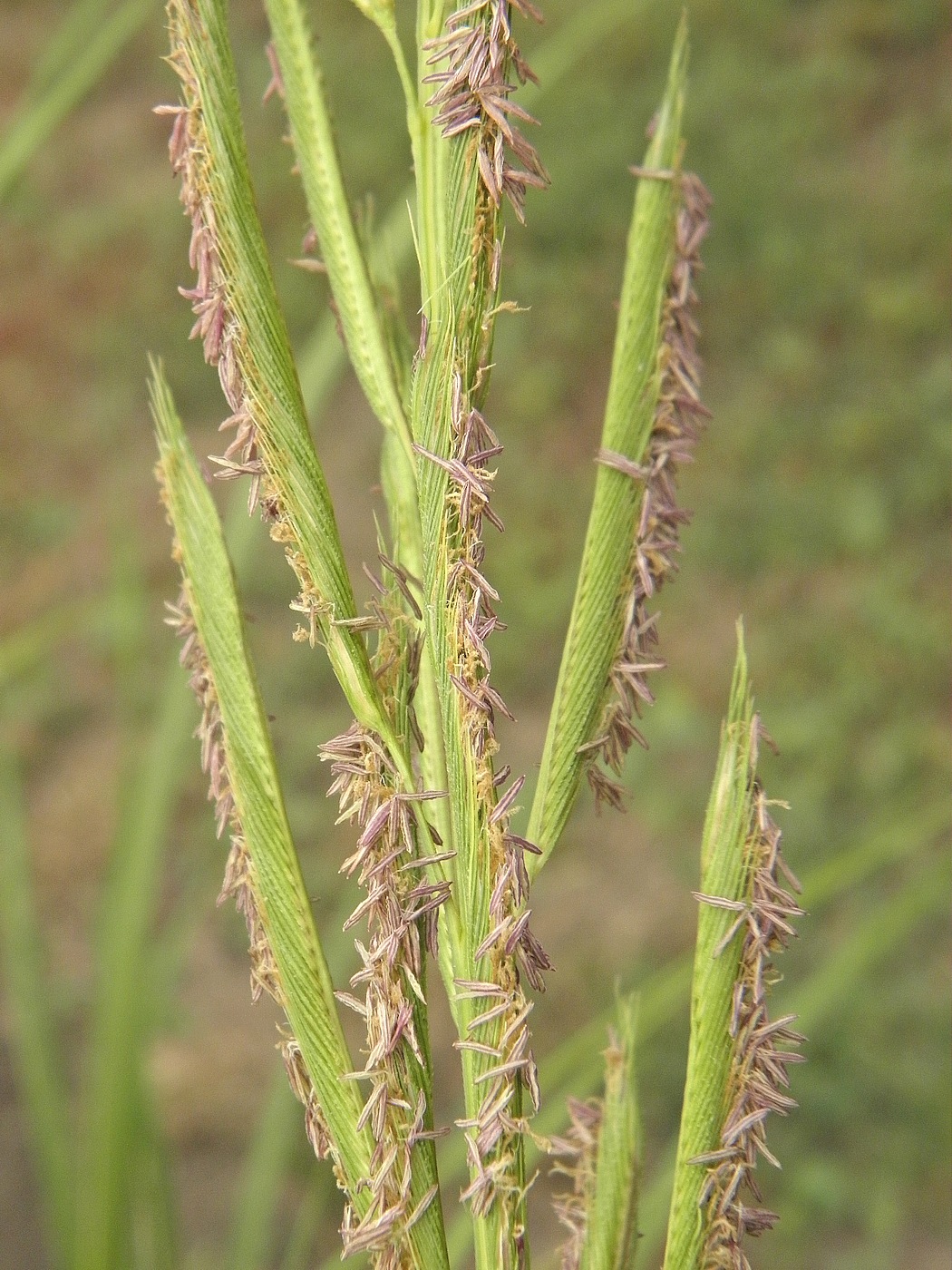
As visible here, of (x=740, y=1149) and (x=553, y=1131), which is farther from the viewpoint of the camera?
(x=553, y=1131)

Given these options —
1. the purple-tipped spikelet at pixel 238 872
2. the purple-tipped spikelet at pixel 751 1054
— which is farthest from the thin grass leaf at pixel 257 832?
the purple-tipped spikelet at pixel 751 1054

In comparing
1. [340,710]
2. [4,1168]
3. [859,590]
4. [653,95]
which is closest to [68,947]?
[4,1168]

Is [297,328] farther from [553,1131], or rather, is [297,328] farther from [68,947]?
[553,1131]

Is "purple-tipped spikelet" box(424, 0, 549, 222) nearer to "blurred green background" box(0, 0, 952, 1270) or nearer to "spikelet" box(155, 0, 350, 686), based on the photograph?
"spikelet" box(155, 0, 350, 686)

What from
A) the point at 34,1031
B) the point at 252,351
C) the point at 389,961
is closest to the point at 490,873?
the point at 389,961

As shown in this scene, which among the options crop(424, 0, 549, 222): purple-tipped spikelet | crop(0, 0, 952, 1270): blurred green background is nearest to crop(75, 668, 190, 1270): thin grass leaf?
crop(0, 0, 952, 1270): blurred green background

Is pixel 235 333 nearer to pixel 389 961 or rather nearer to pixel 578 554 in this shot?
pixel 389 961

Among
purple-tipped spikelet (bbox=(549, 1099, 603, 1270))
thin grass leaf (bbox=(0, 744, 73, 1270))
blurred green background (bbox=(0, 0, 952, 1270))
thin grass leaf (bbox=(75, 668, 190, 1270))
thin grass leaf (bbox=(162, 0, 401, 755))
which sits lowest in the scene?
blurred green background (bbox=(0, 0, 952, 1270))
